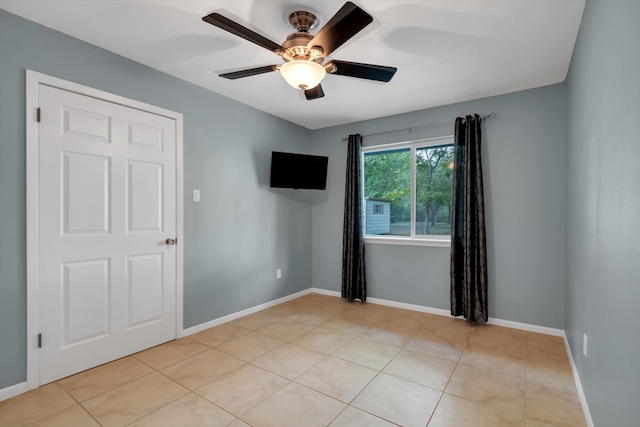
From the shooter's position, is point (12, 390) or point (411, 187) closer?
point (12, 390)

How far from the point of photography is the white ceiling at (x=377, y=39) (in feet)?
6.05

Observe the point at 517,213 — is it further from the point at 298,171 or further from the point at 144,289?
the point at 144,289

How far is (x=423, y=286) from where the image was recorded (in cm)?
363

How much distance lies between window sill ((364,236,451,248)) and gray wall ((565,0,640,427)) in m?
1.41

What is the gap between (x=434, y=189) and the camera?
12.0 ft

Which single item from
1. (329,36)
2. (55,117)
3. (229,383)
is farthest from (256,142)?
(229,383)

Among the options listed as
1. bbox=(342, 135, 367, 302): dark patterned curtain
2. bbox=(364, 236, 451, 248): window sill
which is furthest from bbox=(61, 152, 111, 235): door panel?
bbox=(364, 236, 451, 248): window sill

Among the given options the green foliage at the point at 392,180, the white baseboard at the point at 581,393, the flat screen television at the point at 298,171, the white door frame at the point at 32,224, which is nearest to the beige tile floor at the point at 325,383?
the white baseboard at the point at 581,393

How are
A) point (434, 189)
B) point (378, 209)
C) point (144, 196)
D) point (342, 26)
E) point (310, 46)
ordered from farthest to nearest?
1. point (378, 209)
2. point (434, 189)
3. point (144, 196)
4. point (310, 46)
5. point (342, 26)

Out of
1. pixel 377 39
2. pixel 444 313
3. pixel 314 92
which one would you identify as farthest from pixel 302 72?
pixel 444 313

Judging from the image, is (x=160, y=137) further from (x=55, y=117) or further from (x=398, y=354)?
(x=398, y=354)

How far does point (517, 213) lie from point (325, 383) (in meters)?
2.55

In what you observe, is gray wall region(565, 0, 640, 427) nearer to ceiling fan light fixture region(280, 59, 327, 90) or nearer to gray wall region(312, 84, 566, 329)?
gray wall region(312, 84, 566, 329)

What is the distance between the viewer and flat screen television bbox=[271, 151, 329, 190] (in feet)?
12.3
